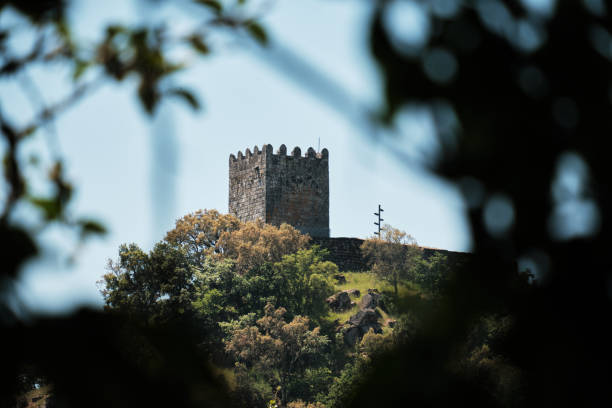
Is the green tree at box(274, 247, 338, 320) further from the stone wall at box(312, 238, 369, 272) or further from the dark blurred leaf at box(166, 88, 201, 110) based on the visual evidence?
the dark blurred leaf at box(166, 88, 201, 110)

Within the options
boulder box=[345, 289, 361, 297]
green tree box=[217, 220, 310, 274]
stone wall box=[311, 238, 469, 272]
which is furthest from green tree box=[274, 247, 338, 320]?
stone wall box=[311, 238, 469, 272]

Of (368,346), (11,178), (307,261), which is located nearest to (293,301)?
(307,261)

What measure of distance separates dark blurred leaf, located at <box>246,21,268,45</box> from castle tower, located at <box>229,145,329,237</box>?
43.6 m

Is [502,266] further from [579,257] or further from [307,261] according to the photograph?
[307,261]

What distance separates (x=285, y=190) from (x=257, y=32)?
44.4m

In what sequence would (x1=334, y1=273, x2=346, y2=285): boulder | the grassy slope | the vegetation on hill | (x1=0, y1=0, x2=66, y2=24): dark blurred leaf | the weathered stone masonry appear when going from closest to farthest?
(x1=0, y1=0, x2=66, y2=24): dark blurred leaf
the vegetation on hill
the grassy slope
(x1=334, y1=273, x2=346, y2=285): boulder
the weathered stone masonry

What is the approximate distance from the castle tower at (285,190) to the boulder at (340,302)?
481 cm

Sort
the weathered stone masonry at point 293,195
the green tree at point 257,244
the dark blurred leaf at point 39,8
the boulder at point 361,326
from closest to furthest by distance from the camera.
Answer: the dark blurred leaf at point 39,8
the boulder at point 361,326
the green tree at point 257,244
the weathered stone masonry at point 293,195

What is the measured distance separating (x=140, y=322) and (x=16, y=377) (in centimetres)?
18

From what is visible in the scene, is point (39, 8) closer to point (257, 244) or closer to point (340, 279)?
point (257, 244)

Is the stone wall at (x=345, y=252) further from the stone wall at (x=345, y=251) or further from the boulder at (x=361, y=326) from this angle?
the boulder at (x=361, y=326)

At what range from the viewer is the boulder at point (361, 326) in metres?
39.5

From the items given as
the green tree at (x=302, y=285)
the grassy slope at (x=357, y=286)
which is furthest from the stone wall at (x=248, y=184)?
the grassy slope at (x=357, y=286)

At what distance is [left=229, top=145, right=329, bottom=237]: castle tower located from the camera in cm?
4550
